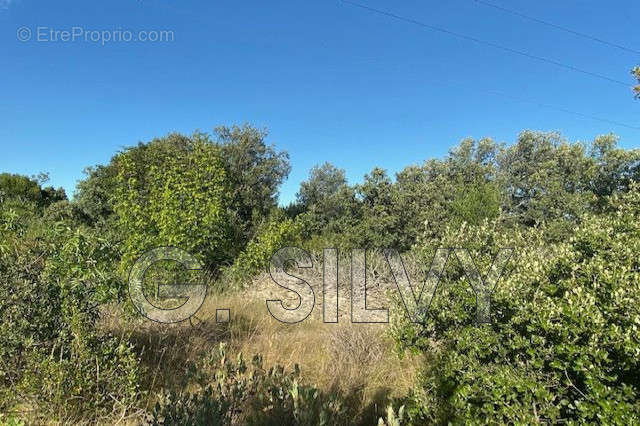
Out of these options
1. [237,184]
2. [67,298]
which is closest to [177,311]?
[67,298]

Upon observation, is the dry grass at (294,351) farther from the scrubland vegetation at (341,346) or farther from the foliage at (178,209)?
the foliage at (178,209)

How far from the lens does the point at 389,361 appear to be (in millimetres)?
4164

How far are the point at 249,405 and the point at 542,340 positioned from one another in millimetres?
1831

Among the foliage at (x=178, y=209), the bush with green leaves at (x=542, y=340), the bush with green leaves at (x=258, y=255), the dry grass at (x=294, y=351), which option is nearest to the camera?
the bush with green leaves at (x=542, y=340)

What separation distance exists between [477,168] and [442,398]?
51.9ft

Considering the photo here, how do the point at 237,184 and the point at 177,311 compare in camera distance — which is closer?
the point at 177,311

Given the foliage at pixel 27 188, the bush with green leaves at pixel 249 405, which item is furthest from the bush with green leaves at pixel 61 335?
the foliage at pixel 27 188

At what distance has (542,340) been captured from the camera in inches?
86.5

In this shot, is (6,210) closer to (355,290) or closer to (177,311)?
(177,311)

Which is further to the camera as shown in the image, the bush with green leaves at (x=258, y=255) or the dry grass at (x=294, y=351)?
the bush with green leaves at (x=258, y=255)

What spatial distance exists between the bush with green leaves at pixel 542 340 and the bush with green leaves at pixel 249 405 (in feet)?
2.91

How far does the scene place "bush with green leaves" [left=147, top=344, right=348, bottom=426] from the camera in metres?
2.10

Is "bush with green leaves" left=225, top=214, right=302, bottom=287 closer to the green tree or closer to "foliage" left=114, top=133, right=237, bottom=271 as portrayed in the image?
"foliage" left=114, top=133, right=237, bottom=271

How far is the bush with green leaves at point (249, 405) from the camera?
2.10 meters
